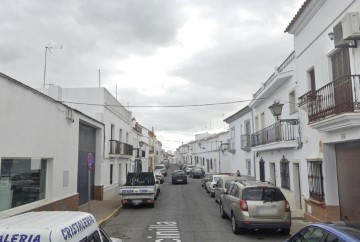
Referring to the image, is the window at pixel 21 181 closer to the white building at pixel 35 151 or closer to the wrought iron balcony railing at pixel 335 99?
the white building at pixel 35 151

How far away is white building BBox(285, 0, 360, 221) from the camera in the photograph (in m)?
9.70

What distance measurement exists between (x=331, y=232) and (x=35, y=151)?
9499 mm

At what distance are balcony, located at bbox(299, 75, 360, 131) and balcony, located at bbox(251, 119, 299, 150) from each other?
12.2 ft

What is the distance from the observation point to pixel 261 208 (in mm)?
11148

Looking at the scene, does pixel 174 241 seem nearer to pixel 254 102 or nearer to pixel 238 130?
pixel 254 102

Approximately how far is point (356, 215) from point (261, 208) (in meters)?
2.87

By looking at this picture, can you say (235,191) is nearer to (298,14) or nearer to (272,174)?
(298,14)

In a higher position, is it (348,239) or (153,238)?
(348,239)

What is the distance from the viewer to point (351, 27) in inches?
371

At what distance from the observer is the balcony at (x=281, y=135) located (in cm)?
1578

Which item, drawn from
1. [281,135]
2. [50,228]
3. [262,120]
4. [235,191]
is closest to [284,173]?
[281,135]

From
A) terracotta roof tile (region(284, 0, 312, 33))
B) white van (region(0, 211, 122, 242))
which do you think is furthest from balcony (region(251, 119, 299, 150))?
white van (region(0, 211, 122, 242))

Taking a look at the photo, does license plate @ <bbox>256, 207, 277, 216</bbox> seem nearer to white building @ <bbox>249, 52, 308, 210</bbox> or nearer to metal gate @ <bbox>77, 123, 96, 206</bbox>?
white building @ <bbox>249, 52, 308, 210</bbox>

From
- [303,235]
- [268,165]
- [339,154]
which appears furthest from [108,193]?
[303,235]
